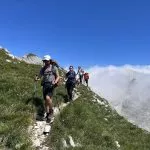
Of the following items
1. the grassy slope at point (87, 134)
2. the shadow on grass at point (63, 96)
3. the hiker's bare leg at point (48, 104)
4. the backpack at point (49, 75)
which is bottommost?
the grassy slope at point (87, 134)

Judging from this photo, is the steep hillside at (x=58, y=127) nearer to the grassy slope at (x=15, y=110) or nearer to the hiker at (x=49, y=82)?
the grassy slope at (x=15, y=110)

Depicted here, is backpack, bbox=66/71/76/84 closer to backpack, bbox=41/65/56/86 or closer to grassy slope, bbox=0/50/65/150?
grassy slope, bbox=0/50/65/150

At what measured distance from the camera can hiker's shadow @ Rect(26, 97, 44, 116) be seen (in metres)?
23.3

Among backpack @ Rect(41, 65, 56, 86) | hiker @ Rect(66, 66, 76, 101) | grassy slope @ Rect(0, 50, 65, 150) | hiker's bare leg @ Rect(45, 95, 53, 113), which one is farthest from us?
hiker @ Rect(66, 66, 76, 101)

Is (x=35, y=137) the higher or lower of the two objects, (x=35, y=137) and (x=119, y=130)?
the lower

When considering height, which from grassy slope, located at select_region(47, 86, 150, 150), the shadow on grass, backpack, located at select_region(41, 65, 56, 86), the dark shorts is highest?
the shadow on grass

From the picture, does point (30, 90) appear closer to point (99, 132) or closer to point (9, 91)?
point (9, 91)

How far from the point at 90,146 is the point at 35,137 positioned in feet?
→ 8.66

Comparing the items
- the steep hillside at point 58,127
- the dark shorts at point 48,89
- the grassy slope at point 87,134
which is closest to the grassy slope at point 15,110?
the steep hillside at point 58,127

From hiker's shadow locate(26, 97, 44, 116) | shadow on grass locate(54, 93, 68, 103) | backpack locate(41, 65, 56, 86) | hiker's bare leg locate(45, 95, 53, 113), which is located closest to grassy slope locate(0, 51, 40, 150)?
hiker's shadow locate(26, 97, 44, 116)

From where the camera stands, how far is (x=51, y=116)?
22.5 meters

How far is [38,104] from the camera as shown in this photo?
23906mm

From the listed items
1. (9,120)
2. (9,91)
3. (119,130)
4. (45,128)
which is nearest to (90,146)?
(45,128)

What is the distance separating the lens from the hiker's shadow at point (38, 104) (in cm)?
2331
